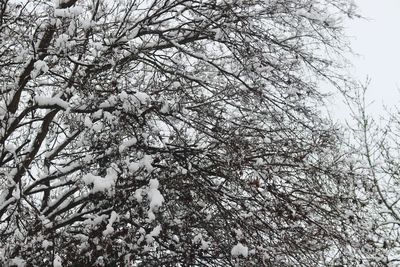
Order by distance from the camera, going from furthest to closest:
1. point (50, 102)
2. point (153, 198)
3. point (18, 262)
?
point (50, 102), point (18, 262), point (153, 198)

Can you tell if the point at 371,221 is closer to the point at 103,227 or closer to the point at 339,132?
the point at 339,132

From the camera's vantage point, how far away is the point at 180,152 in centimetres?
496

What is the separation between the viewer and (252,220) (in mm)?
4875

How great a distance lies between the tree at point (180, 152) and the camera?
4.45 m

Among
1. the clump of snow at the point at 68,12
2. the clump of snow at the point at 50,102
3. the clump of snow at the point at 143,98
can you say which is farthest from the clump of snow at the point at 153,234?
the clump of snow at the point at 68,12

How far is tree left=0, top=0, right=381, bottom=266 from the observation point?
14.6 ft

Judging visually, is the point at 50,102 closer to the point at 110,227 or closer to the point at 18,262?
the point at 110,227

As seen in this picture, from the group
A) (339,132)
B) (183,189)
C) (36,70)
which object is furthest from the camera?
(339,132)

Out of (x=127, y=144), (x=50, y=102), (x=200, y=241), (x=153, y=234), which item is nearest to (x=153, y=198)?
(x=153, y=234)

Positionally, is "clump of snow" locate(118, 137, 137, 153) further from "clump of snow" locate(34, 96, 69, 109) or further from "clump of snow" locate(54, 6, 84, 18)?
"clump of snow" locate(54, 6, 84, 18)

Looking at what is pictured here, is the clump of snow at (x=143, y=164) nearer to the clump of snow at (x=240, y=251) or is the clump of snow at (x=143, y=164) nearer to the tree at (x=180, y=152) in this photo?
the tree at (x=180, y=152)

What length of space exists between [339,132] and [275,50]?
1.35m

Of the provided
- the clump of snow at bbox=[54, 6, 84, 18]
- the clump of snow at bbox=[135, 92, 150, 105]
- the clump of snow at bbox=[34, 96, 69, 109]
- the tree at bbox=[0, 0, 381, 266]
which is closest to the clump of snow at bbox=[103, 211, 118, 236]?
the tree at bbox=[0, 0, 381, 266]

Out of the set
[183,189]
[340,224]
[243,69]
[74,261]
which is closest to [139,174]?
[183,189]
